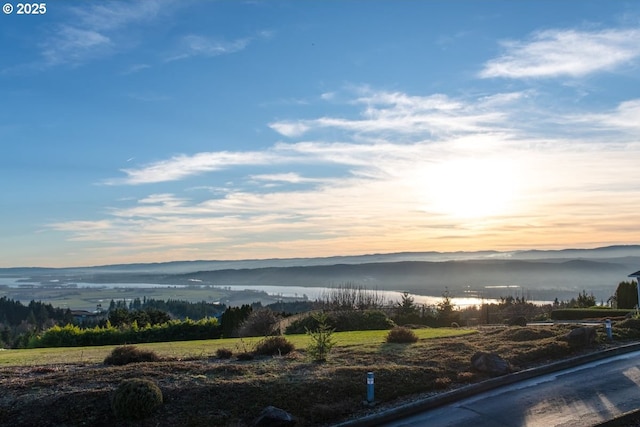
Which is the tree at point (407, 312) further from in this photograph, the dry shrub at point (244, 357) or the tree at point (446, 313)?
the dry shrub at point (244, 357)

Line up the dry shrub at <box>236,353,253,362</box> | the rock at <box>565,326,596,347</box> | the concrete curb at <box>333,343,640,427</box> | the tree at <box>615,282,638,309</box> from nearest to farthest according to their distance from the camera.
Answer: the concrete curb at <box>333,343,640,427</box>, the dry shrub at <box>236,353,253,362</box>, the rock at <box>565,326,596,347</box>, the tree at <box>615,282,638,309</box>

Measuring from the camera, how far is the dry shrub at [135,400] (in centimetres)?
966

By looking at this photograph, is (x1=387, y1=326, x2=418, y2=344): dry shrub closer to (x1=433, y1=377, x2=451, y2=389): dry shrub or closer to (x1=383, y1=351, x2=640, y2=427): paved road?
(x1=383, y1=351, x2=640, y2=427): paved road

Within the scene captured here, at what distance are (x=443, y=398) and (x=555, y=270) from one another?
112165mm

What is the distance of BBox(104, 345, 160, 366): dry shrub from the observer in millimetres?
14195

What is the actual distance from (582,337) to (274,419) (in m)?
11.0

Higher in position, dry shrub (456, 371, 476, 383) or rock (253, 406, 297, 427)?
dry shrub (456, 371, 476, 383)

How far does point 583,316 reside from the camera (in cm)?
2991

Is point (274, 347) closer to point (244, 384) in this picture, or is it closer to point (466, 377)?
point (244, 384)

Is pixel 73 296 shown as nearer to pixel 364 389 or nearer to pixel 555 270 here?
pixel 555 270

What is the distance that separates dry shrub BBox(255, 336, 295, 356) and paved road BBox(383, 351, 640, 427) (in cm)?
610

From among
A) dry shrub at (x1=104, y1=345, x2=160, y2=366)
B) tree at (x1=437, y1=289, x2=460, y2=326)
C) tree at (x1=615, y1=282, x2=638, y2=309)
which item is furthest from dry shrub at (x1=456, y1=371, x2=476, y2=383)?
tree at (x1=615, y1=282, x2=638, y2=309)

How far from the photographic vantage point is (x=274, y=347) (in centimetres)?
1602

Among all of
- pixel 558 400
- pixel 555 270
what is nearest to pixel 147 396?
pixel 558 400
